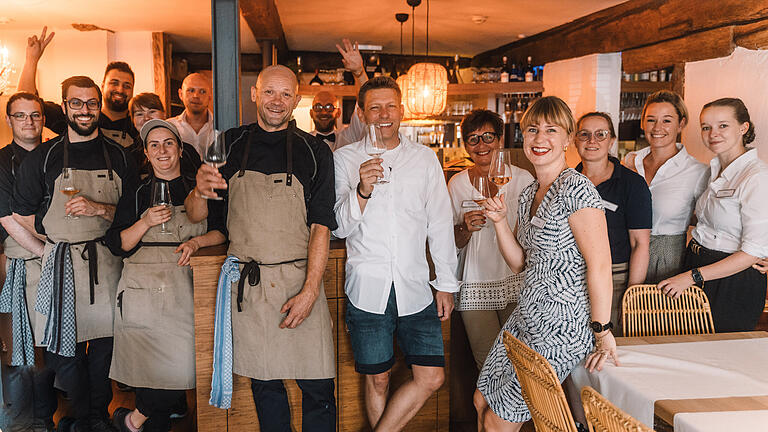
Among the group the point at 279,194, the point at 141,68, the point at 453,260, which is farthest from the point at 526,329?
the point at 141,68

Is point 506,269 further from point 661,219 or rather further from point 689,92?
point 689,92

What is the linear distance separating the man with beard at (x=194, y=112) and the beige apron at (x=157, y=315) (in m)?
1.33

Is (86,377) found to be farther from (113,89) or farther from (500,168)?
(500,168)

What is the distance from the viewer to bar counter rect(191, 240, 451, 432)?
109 inches

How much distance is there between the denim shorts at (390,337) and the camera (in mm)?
2615

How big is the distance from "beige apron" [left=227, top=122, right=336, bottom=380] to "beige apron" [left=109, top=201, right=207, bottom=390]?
1.40 ft

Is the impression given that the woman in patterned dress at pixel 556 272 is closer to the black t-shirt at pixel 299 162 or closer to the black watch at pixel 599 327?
the black watch at pixel 599 327

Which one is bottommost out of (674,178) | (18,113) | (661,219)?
(661,219)

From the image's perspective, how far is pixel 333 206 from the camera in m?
2.57

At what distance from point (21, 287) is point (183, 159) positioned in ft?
3.92

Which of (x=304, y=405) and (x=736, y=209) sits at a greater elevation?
(x=736, y=209)

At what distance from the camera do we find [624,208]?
2814mm

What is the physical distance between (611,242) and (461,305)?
79 cm

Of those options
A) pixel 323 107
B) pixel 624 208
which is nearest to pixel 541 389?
pixel 624 208
